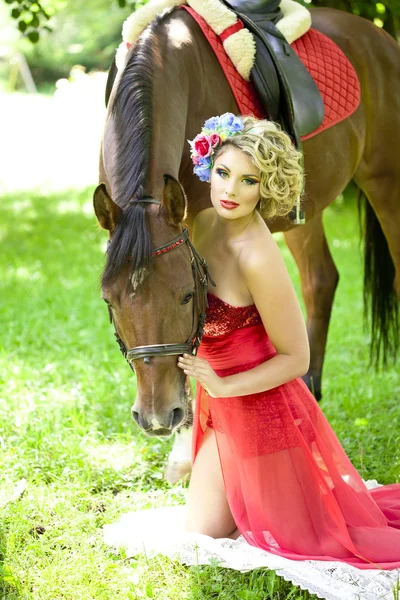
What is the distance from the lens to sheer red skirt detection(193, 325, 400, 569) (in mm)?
2574

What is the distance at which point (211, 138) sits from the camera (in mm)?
2518

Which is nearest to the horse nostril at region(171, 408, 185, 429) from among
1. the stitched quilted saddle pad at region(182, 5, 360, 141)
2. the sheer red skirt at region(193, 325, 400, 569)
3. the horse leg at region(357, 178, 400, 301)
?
the sheer red skirt at region(193, 325, 400, 569)

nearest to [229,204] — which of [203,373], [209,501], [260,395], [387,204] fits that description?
[203,373]

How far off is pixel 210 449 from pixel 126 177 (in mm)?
1026

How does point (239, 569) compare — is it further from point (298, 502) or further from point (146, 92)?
point (146, 92)

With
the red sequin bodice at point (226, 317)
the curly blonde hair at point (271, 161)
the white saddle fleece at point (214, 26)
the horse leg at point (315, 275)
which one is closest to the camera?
the curly blonde hair at point (271, 161)

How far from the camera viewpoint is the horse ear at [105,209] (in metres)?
2.25

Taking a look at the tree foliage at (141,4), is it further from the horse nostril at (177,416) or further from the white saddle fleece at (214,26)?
the horse nostril at (177,416)

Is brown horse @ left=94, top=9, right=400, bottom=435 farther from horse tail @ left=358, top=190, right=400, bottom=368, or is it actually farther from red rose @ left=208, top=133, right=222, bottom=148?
red rose @ left=208, top=133, right=222, bottom=148

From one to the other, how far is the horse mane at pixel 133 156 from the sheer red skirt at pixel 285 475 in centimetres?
56

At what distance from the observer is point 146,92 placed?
264 centimetres

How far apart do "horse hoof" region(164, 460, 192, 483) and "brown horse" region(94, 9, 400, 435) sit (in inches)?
34.9

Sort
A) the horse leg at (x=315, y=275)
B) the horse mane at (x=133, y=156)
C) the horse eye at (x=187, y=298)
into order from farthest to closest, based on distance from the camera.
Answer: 1. the horse leg at (x=315, y=275)
2. the horse eye at (x=187, y=298)
3. the horse mane at (x=133, y=156)

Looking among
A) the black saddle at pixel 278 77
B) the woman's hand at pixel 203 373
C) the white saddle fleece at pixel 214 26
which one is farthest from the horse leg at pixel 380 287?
the woman's hand at pixel 203 373
